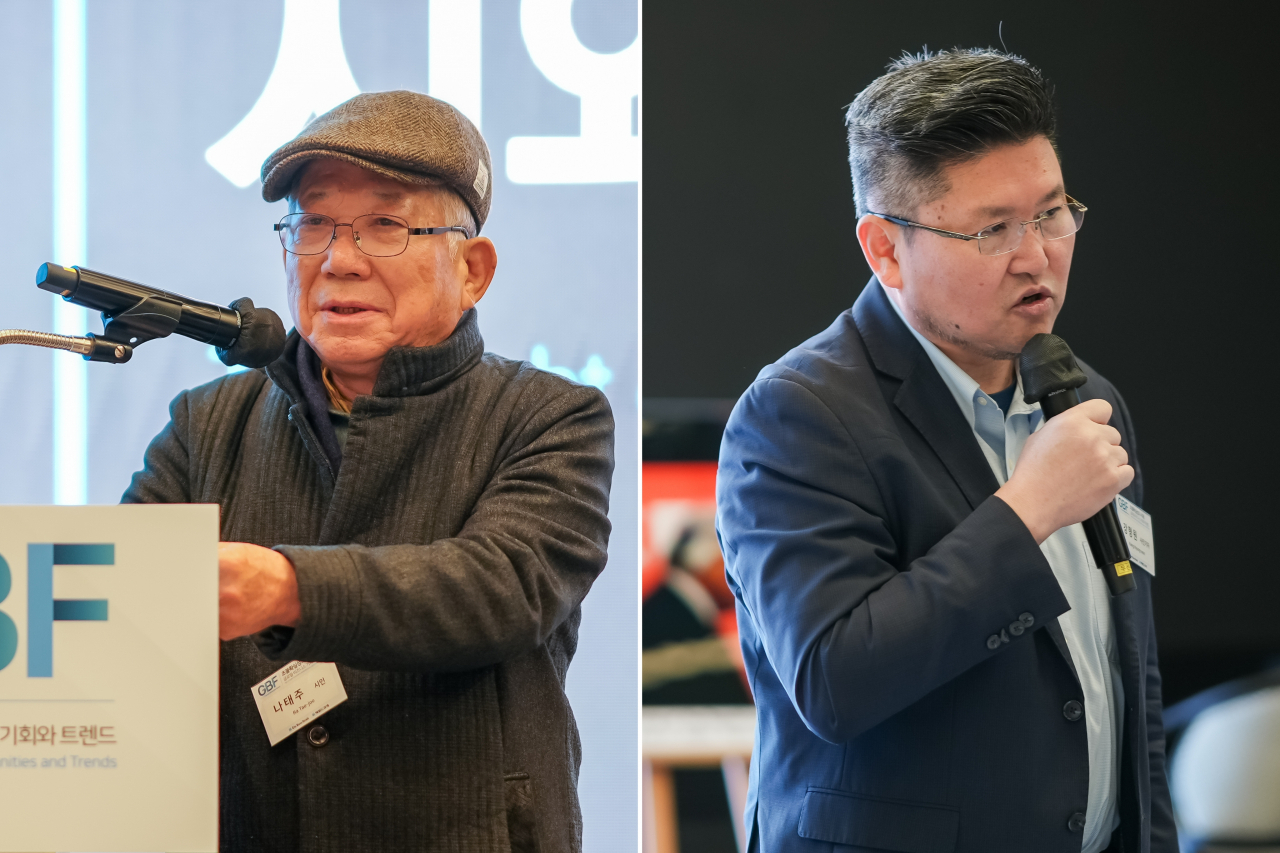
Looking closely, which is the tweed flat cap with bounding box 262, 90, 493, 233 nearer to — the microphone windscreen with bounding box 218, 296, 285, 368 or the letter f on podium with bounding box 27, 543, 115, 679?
the microphone windscreen with bounding box 218, 296, 285, 368

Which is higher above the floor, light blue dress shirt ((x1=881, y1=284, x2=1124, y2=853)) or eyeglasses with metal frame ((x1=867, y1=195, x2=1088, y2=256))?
eyeglasses with metal frame ((x1=867, y1=195, x2=1088, y2=256))

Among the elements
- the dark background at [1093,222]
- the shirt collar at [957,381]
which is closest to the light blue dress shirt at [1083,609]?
the shirt collar at [957,381]

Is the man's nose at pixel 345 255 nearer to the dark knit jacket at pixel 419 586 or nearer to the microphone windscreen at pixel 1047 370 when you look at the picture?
the dark knit jacket at pixel 419 586

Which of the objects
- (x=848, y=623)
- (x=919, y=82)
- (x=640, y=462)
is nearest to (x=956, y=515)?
(x=848, y=623)

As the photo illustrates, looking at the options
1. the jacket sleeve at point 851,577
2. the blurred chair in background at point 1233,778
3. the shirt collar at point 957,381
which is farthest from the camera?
the blurred chair in background at point 1233,778

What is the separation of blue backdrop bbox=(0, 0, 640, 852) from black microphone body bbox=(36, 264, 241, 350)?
160 centimetres

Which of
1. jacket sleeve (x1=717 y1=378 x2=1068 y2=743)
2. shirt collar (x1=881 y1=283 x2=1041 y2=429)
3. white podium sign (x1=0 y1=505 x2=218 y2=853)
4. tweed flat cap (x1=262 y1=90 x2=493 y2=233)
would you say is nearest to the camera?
white podium sign (x1=0 y1=505 x2=218 y2=853)

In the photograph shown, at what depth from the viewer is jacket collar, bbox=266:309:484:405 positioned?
1.44 metres

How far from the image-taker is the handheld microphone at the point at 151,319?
1105 mm

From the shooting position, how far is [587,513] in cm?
142

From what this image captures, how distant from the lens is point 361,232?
1.48 meters

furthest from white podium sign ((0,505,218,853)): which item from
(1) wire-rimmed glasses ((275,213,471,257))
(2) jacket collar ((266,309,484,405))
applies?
(1) wire-rimmed glasses ((275,213,471,257))

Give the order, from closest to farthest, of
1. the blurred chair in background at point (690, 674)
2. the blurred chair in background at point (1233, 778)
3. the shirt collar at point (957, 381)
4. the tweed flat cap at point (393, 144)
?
the tweed flat cap at point (393, 144) < the shirt collar at point (957, 381) < the blurred chair in background at point (1233, 778) < the blurred chair in background at point (690, 674)

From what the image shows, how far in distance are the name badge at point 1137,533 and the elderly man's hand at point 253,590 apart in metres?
1.17
